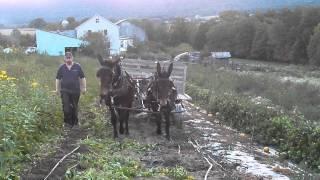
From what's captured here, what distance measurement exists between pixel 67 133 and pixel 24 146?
382 centimetres

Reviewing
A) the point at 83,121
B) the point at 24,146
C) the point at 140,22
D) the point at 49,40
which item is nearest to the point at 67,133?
the point at 83,121

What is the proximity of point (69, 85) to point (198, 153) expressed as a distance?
4254 millimetres

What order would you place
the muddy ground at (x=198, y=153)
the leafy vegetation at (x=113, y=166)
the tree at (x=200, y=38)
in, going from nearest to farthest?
the leafy vegetation at (x=113, y=166), the muddy ground at (x=198, y=153), the tree at (x=200, y=38)

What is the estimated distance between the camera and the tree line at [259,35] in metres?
77.8

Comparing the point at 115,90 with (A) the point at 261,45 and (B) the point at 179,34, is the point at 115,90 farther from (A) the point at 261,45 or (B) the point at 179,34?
(B) the point at 179,34

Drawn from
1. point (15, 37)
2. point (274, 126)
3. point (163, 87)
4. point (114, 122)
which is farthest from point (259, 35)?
point (114, 122)

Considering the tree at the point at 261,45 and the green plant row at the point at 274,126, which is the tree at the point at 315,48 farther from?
the green plant row at the point at 274,126

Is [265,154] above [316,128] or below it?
below

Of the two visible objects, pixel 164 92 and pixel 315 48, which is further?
pixel 315 48

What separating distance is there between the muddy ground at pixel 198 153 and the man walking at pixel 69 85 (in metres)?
0.54

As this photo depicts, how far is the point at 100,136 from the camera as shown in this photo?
572 inches

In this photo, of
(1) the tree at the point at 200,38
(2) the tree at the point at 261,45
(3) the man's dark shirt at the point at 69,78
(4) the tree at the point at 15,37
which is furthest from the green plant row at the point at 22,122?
(1) the tree at the point at 200,38

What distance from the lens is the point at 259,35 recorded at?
89000 mm

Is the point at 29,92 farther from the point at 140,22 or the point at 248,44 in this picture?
the point at 140,22
